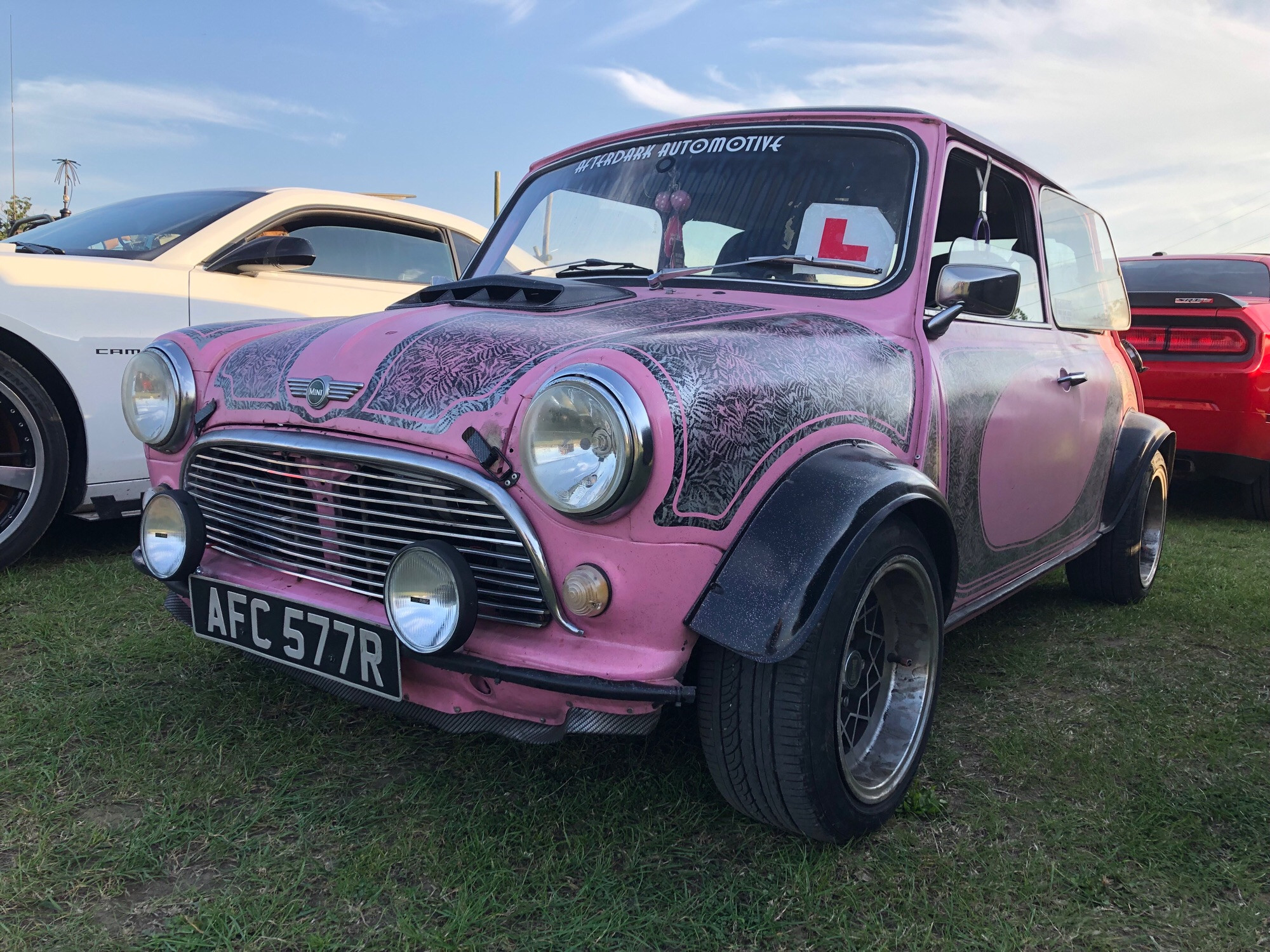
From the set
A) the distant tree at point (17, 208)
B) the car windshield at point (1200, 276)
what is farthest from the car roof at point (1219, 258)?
the distant tree at point (17, 208)

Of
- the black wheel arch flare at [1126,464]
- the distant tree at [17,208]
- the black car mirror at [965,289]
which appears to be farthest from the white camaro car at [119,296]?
the distant tree at [17,208]

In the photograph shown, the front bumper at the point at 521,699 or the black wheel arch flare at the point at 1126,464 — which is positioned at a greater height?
the black wheel arch flare at the point at 1126,464

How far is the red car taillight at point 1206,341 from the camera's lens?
228 inches

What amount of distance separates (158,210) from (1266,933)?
4831 mm

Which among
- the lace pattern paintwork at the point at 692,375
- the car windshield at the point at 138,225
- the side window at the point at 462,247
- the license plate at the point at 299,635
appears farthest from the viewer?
the side window at the point at 462,247

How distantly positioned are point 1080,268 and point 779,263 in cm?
189

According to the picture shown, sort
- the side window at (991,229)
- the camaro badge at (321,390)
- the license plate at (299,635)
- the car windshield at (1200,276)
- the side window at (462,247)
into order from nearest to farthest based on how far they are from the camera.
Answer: the license plate at (299,635), the camaro badge at (321,390), the side window at (991,229), the side window at (462,247), the car windshield at (1200,276)

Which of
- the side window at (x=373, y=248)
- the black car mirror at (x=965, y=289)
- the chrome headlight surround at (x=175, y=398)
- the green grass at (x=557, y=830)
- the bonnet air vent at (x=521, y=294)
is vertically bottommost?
the green grass at (x=557, y=830)

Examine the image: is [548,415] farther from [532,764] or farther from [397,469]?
[532,764]

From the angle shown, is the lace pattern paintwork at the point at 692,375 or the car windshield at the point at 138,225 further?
the car windshield at the point at 138,225

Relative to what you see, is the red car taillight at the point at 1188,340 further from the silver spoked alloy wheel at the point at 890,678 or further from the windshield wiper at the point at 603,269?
the silver spoked alloy wheel at the point at 890,678

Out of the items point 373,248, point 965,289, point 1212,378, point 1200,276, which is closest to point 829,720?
point 965,289

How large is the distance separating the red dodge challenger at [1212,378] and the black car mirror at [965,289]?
3.74 metres

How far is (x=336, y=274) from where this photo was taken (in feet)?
15.7
